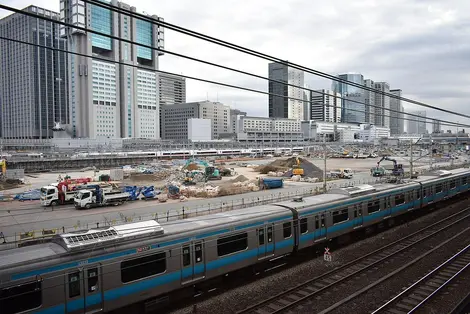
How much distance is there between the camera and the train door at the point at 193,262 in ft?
38.6

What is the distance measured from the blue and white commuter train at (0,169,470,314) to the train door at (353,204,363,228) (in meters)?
1.84

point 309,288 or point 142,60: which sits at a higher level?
point 142,60

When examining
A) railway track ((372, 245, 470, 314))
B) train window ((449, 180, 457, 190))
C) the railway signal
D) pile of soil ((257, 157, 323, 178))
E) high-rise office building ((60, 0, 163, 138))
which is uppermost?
high-rise office building ((60, 0, 163, 138))

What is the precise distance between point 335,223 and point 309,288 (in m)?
4.77

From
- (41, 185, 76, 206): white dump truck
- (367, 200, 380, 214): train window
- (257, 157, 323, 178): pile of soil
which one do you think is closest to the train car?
(367, 200, 380, 214): train window

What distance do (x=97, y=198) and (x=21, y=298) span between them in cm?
2653

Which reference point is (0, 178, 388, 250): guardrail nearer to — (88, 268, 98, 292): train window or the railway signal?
(88, 268, 98, 292): train window

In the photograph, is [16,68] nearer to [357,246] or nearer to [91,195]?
[91,195]

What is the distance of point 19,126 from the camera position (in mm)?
185000

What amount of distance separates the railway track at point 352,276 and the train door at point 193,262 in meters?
1.89

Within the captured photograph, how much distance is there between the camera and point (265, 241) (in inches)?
567

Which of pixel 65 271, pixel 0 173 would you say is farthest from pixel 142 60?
pixel 65 271

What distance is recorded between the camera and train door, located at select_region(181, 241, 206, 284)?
11758 millimetres

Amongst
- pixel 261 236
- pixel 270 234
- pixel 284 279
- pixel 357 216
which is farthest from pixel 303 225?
pixel 357 216
